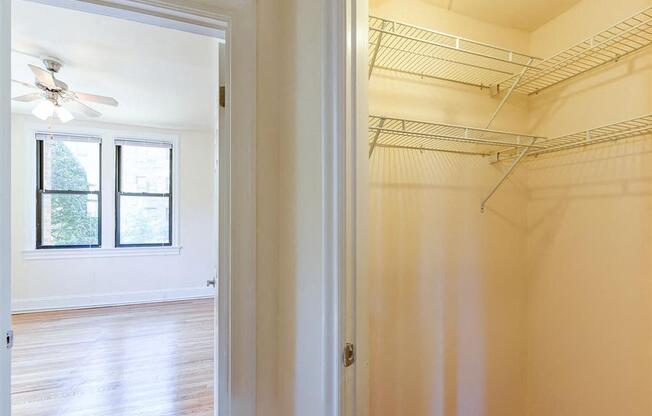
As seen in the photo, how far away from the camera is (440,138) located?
130cm

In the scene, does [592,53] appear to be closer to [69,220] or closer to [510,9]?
[510,9]

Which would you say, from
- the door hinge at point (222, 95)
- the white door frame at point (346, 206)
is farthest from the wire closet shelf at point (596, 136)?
the door hinge at point (222, 95)

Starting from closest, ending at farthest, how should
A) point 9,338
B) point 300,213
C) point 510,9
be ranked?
point 9,338
point 300,213
point 510,9

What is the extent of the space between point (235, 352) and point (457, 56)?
5.10 feet

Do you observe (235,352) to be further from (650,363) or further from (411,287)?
(650,363)

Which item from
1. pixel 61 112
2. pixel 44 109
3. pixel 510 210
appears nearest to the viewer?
pixel 510 210

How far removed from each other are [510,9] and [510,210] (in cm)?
96

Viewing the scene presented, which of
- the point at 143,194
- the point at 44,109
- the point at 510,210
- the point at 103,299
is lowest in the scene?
the point at 103,299

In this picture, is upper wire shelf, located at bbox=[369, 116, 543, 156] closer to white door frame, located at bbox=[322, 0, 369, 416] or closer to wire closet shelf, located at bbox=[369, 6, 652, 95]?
wire closet shelf, located at bbox=[369, 6, 652, 95]

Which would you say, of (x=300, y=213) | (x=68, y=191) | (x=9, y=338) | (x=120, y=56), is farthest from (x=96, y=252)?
(x=300, y=213)

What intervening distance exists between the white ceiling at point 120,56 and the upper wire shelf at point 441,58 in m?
0.75

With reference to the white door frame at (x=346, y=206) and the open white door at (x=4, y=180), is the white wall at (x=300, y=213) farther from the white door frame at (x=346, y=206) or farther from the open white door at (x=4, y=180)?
the open white door at (x=4, y=180)

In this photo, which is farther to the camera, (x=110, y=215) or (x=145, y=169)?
(x=145, y=169)

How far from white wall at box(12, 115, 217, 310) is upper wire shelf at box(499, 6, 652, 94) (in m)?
4.34
